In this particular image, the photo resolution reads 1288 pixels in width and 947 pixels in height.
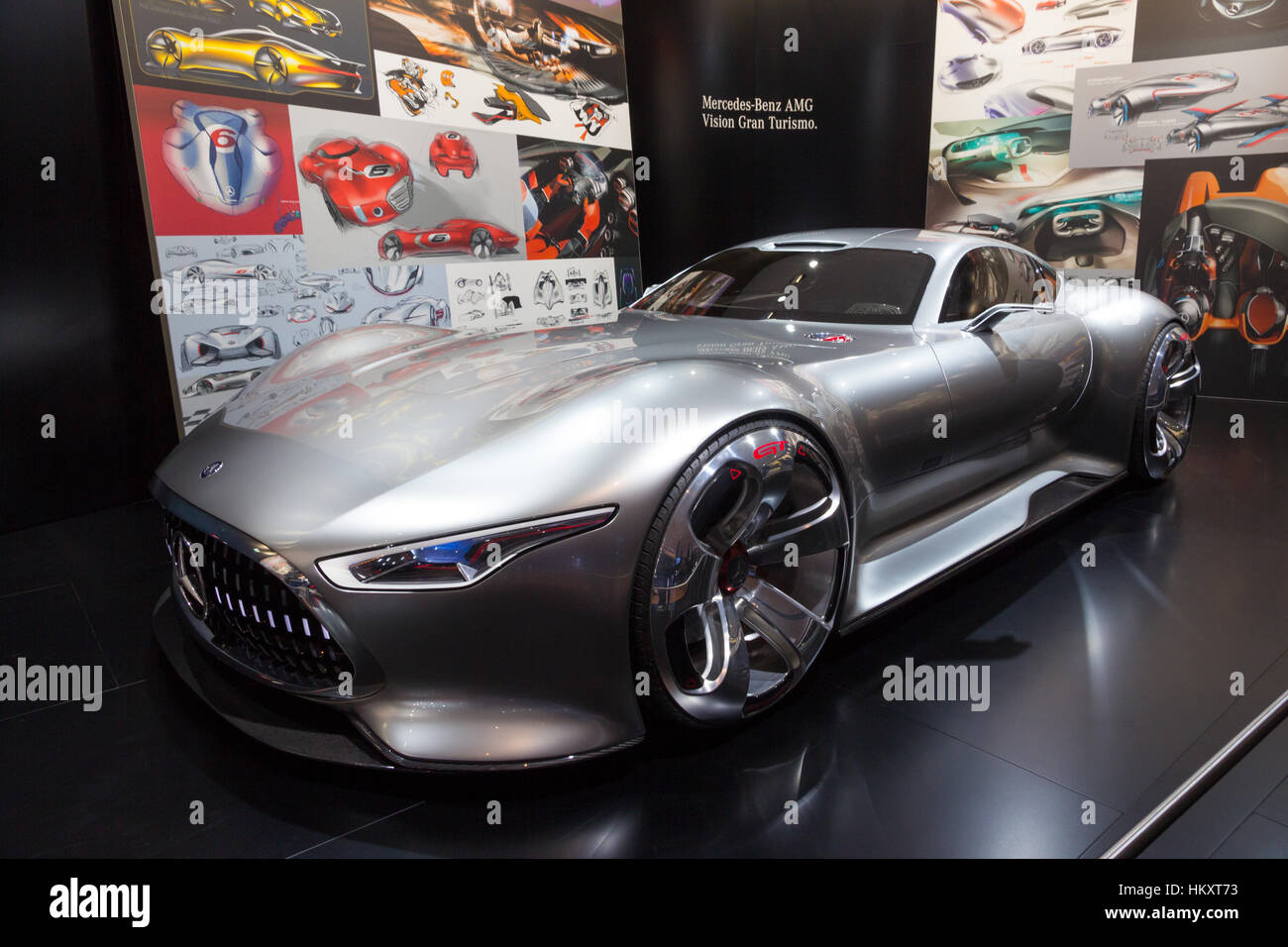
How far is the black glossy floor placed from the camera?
156cm

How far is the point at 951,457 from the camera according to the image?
246cm

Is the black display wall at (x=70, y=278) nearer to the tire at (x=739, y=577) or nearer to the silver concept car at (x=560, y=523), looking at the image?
the silver concept car at (x=560, y=523)

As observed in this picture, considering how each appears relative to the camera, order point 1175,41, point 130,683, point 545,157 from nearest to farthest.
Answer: point 130,683, point 545,157, point 1175,41

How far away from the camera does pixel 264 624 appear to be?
5.21 ft

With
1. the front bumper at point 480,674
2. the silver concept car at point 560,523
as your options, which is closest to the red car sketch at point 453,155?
the silver concept car at point 560,523

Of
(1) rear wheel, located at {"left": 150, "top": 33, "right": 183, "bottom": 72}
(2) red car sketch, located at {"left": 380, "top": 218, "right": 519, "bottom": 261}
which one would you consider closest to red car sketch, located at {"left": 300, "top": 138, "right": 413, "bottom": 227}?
(2) red car sketch, located at {"left": 380, "top": 218, "right": 519, "bottom": 261}

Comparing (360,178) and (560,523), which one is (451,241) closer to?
(360,178)

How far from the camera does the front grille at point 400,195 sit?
173 inches

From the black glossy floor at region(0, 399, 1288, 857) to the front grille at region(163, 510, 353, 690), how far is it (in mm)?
264

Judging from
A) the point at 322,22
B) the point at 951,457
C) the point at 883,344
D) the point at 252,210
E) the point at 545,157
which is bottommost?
the point at 951,457

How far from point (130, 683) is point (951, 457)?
91.9 inches

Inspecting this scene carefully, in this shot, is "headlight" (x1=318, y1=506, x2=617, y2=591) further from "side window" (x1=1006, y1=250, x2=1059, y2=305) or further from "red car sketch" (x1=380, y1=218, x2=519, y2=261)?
"red car sketch" (x1=380, y1=218, x2=519, y2=261)
